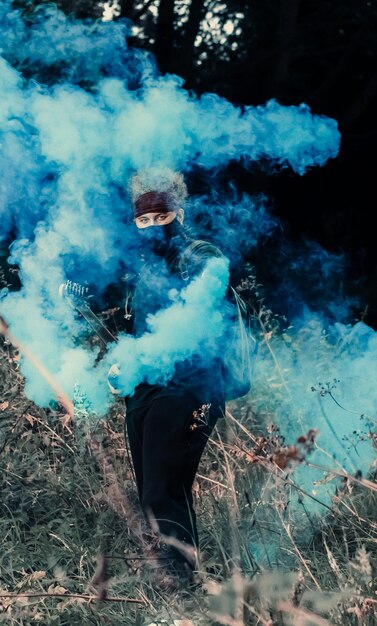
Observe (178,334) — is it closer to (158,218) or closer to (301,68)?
(158,218)

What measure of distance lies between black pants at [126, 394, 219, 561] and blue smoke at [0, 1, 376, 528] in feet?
0.46

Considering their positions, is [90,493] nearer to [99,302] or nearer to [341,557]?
[341,557]

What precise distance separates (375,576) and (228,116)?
81.3 inches

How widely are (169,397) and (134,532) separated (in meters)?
0.57

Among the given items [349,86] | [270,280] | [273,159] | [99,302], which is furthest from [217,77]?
[273,159]

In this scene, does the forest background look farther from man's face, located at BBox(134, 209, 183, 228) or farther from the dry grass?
man's face, located at BBox(134, 209, 183, 228)

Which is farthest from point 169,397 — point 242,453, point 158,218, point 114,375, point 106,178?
point 106,178

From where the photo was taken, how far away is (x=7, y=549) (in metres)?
4.05

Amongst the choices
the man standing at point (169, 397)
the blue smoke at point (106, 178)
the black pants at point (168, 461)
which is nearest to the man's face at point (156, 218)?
the man standing at point (169, 397)

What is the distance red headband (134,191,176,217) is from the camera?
3.59 meters

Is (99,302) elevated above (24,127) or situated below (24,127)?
below

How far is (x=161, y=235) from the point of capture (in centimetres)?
364

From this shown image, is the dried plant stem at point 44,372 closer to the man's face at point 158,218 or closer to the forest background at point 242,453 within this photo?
the forest background at point 242,453

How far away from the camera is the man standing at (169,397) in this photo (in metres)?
3.45
